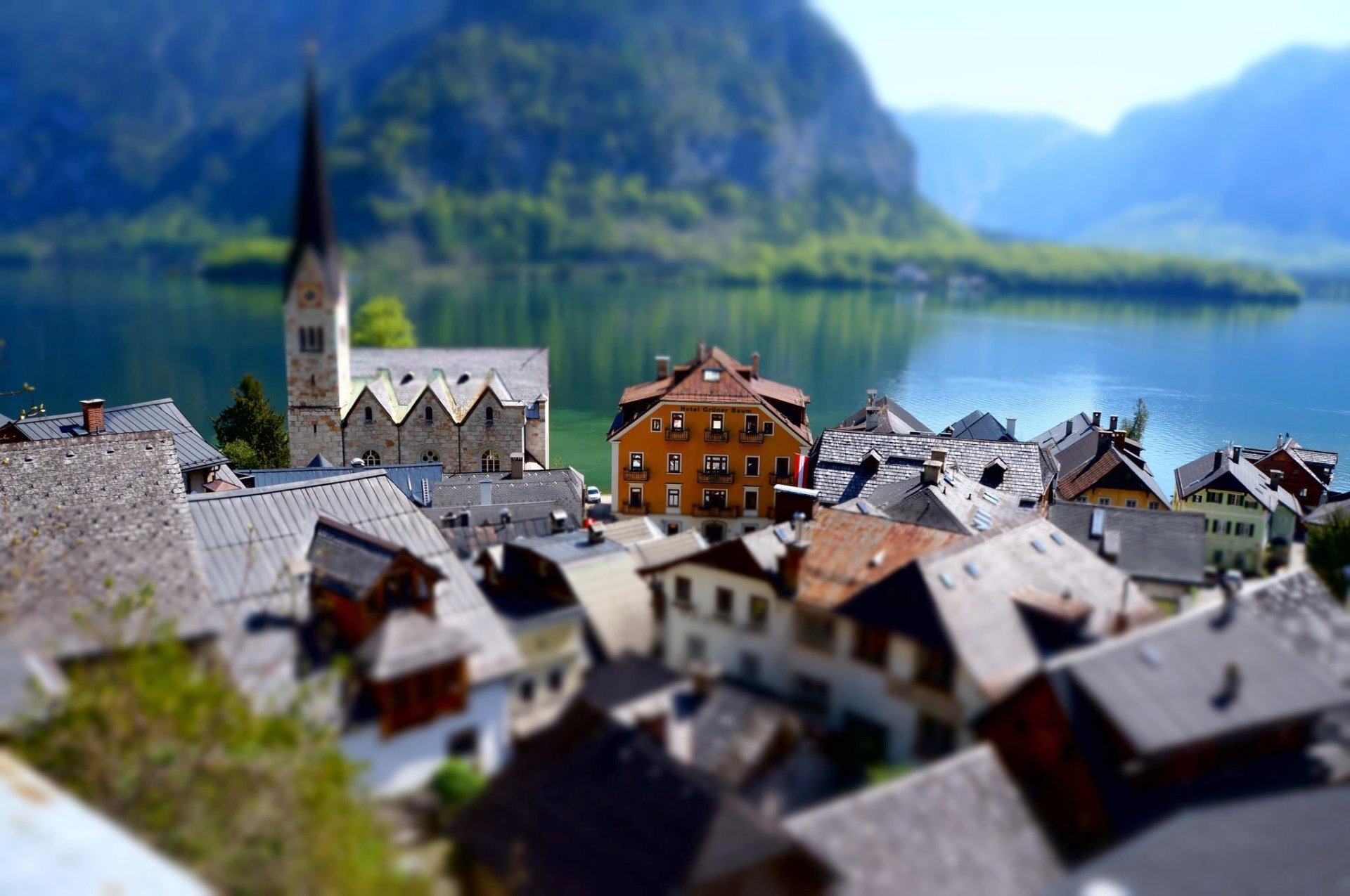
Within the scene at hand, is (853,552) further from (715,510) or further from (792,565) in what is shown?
(715,510)

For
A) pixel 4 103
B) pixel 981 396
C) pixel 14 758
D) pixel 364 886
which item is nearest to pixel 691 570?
pixel 364 886

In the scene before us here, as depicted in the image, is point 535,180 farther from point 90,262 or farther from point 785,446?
point 785,446

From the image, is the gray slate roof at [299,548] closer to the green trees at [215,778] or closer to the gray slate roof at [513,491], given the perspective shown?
the green trees at [215,778]

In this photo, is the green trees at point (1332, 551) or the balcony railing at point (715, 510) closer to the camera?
the green trees at point (1332, 551)

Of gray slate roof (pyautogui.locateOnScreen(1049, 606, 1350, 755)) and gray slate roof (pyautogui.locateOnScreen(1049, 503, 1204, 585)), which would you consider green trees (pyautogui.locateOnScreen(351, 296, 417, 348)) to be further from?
gray slate roof (pyautogui.locateOnScreen(1049, 606, 1350, 755))

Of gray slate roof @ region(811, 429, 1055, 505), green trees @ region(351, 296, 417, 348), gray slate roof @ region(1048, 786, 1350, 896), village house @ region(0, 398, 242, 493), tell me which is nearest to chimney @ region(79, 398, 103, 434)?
village house @ region(0, 398, 242, 493)

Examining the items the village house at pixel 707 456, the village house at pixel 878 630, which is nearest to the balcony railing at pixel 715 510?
the village house at pixel 707 456

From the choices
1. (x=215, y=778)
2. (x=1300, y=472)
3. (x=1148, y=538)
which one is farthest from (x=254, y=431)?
(x=1300, y=472)
